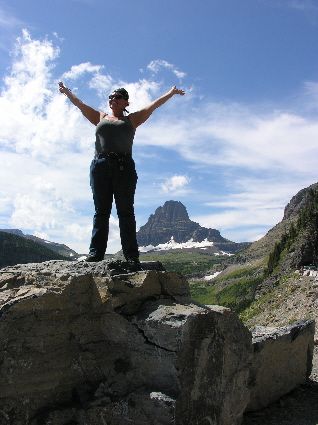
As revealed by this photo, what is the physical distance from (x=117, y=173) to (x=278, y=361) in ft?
20.5

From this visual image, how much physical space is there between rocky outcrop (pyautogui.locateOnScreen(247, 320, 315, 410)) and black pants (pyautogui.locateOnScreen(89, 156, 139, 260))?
394 cm

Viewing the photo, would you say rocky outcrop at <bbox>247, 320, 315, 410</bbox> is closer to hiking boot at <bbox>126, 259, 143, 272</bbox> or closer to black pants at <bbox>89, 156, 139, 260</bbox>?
hiking boot at <bbox>126, 259, 143, 272</bbox>

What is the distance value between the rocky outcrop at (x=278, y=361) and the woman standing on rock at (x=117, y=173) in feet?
13.2

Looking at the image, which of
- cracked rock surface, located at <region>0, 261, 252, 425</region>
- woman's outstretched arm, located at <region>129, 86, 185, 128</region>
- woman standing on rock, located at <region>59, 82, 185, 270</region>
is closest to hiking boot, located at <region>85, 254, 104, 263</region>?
woman standing on rock, located at <region>59, 82, 185, 270</region>

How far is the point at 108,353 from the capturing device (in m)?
7.95

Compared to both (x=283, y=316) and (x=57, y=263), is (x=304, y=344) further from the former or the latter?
(x=283, y=316)

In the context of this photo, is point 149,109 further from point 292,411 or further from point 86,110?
point 292,411

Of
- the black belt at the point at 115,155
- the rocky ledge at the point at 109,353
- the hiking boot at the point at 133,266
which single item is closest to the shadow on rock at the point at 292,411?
the rocky ledge at the point at 109,353

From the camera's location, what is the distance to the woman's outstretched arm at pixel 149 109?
9336 millimetres

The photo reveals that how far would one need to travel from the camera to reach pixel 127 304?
26.5 ft

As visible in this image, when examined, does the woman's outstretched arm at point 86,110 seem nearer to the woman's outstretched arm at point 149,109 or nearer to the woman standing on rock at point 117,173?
the woman standing on rock at point 117,173

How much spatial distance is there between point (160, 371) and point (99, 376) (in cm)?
106

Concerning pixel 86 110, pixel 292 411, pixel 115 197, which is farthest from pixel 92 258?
pixel 292 411

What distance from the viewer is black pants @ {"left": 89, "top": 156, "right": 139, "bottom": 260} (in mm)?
9055
